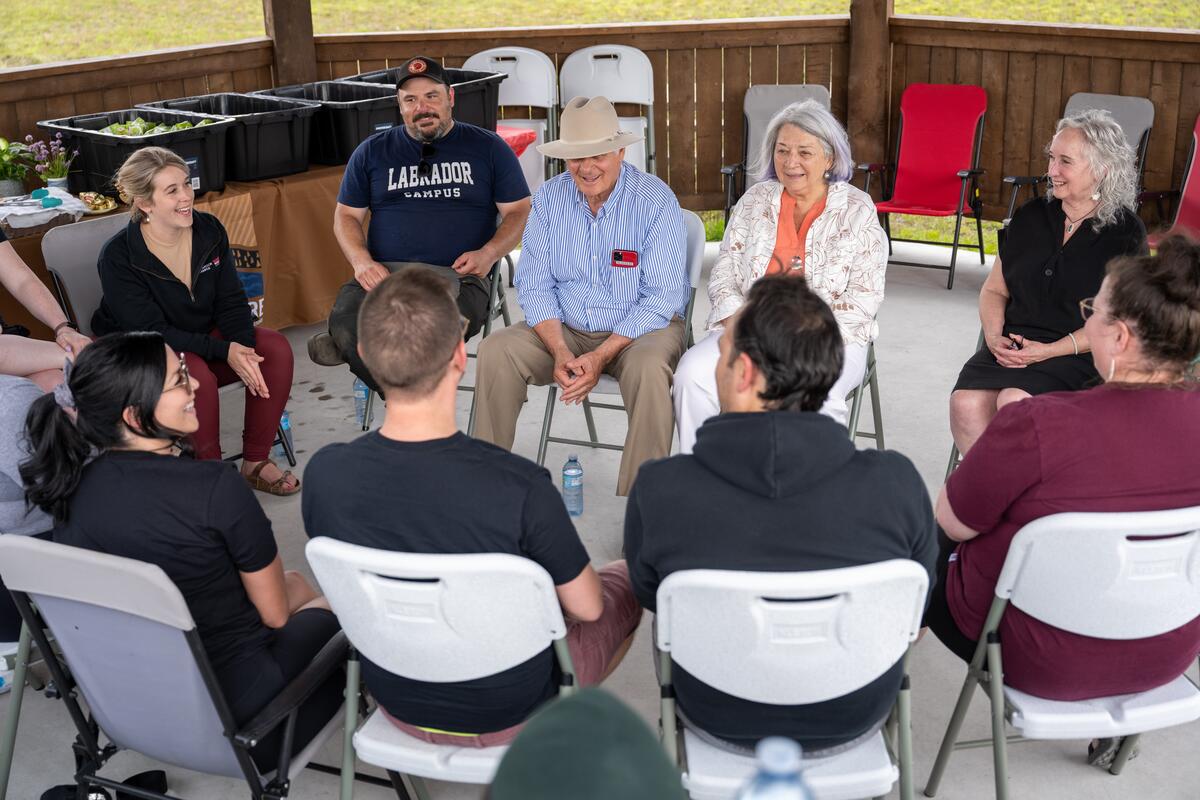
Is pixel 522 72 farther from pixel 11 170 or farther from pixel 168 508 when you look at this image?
pixel 168 508

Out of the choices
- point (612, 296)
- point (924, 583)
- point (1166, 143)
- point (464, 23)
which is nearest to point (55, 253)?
point (612, 296)

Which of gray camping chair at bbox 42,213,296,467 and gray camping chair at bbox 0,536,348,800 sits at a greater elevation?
gray camping chair at bbox 42,213,296,467

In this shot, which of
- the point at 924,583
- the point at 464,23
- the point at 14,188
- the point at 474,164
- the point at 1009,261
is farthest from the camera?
the point at 464,23

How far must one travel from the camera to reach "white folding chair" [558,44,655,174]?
262 inches

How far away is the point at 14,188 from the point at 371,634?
3.73m

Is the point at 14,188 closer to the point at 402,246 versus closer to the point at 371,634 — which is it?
the point at 402,246

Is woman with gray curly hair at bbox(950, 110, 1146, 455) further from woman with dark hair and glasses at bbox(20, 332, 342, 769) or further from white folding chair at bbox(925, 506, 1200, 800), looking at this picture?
woman with dark hair and glasses at bbox(20, 332, 342, 769)

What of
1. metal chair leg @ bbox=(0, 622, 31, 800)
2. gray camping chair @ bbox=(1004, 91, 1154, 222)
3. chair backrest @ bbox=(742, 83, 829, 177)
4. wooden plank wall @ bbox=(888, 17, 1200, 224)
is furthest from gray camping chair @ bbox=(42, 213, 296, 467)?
wooden plank wall @ bbox=(888, 17, 1200, 224)

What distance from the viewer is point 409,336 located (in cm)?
198

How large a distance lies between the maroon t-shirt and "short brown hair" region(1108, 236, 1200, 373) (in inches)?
4.0

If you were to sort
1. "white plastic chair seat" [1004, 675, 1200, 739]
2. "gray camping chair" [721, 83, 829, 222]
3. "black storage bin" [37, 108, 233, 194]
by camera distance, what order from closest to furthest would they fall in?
"white plastic chair seat" [1004, 675, 1200, 739] < "black storage bin" [37, 108, 233, 194] < "gray camping chair" [721, 83, 829, 222]

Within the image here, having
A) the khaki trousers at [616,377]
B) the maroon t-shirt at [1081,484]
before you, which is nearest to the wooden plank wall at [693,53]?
the khaki trousers at [616,377]

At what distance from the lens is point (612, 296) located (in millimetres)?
3721

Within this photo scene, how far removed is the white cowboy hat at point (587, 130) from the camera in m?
3.68
